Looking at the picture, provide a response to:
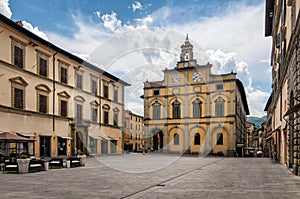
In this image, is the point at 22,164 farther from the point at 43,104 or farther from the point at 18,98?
the point at 43,104

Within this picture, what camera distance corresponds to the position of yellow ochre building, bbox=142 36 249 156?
49.5m

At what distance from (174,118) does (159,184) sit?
4200 centimetres

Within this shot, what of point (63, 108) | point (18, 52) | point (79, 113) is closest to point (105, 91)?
point (79, 113)

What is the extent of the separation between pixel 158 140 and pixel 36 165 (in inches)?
1617

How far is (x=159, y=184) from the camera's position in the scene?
488 inches

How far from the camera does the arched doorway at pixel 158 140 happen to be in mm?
55775

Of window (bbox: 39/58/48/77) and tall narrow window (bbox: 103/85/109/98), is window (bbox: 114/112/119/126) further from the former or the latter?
window (bbox: 39/58/48/77)

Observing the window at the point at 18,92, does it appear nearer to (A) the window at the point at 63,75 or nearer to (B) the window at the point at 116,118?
(A) the window at the point at 63,75

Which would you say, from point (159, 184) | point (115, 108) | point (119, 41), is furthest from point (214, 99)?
point (159, 184)

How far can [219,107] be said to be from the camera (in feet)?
165

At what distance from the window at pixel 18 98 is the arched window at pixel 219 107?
32077mm

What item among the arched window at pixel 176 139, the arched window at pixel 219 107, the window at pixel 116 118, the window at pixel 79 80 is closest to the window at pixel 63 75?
the window at pixel 79 80

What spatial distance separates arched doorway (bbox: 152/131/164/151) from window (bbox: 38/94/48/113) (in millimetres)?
28330

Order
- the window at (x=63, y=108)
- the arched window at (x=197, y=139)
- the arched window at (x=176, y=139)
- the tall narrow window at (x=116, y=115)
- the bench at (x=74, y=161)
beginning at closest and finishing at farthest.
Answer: the bench at (x=74, y=161)
the window at (x=63, y=108)
the tall narrow window at (x=116, y=115)
the arched window at (x=197, y=139)
the arched window at (x=176, y=139)
